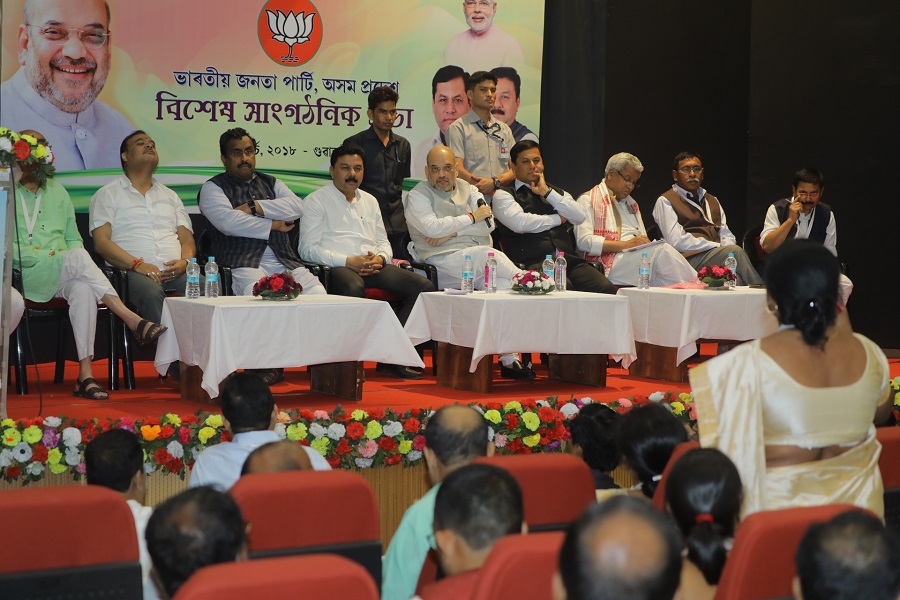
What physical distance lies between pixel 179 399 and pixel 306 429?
1.09 m

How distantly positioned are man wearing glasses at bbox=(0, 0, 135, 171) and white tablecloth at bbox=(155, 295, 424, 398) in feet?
6.78

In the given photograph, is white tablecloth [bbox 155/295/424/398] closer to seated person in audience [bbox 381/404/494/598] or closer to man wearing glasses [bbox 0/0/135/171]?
man wearing glasses [bbox 0/0/135/171]

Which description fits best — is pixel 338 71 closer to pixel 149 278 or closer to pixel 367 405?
pixel 149 278

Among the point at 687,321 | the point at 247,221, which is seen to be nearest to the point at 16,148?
the point at 247,221

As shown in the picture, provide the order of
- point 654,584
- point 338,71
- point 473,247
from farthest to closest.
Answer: point 338,71 < point 473,247 < point 654,584

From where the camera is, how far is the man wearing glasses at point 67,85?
673 cm

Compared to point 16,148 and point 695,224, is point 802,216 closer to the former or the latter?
point 695,224

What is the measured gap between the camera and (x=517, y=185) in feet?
22.8

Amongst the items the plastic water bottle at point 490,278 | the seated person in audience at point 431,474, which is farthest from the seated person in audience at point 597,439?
the plastic water bottle at point 490,278

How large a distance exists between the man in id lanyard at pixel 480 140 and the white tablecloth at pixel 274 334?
2.08 meters

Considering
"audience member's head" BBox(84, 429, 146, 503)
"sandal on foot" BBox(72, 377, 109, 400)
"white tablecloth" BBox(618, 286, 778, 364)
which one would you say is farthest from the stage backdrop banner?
"audience member's head" BBox(84, 429, 146, 503)

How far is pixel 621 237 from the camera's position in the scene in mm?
7242

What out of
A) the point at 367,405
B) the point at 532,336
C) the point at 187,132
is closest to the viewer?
the point at 367,405

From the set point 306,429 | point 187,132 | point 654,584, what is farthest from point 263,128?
point 654,584
